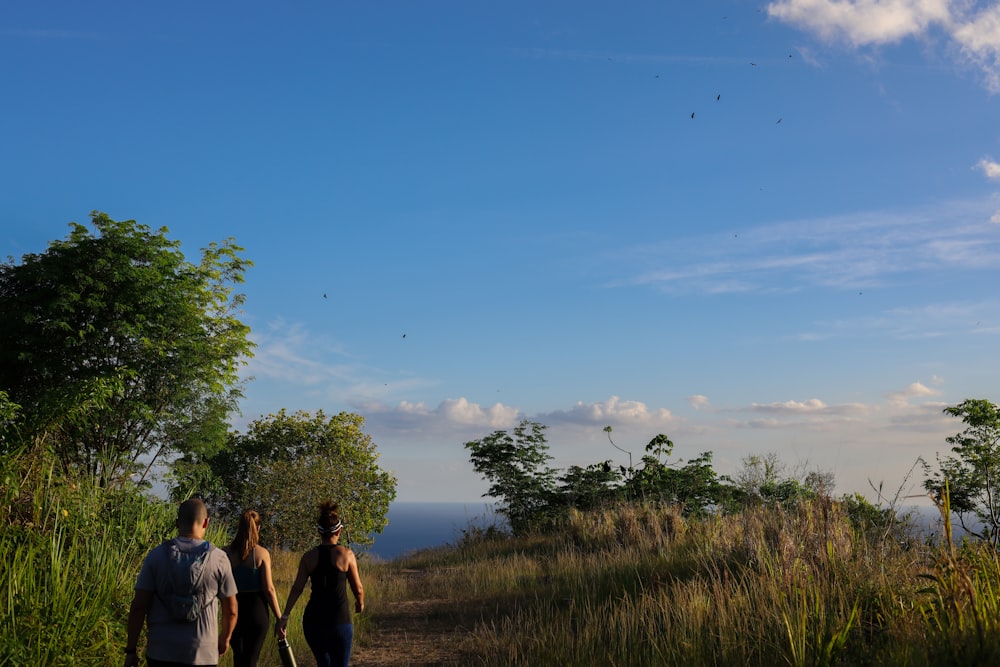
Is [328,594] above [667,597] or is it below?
above

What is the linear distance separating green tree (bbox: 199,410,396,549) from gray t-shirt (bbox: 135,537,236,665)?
16.9m

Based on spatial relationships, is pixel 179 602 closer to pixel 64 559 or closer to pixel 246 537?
pixel 246 537

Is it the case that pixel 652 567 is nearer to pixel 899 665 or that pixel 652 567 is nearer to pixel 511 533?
pixel 899 665

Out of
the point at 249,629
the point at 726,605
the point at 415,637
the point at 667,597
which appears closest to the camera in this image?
the point at 249,629

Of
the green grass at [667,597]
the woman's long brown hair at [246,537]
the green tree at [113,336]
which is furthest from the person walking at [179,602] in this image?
the green tree at [113,336]

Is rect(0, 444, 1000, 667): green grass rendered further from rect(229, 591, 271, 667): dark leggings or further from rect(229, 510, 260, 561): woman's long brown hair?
rect(229, 510, 260, 561): woman's long brown hair

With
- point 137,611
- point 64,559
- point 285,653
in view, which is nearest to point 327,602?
point 285,653

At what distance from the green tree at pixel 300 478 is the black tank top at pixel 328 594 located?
15.2 m

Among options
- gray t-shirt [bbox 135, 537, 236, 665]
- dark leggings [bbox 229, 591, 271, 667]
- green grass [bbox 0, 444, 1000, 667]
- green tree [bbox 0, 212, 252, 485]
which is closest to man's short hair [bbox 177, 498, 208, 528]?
gray t-shirt [bbox 135, 537, 236, 665]

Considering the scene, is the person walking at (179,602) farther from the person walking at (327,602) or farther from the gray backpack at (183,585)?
the person walking at (327,602)

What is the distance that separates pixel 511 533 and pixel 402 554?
4202 mm

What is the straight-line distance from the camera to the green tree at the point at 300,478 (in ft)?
74.3

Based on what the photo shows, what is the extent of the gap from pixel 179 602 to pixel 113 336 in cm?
1797

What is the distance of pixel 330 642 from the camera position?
729 centimetres
